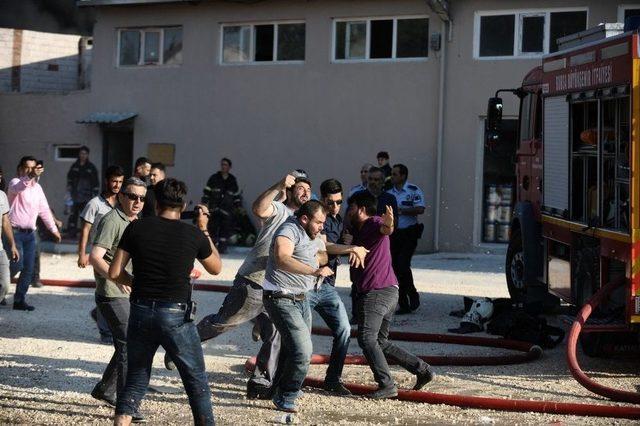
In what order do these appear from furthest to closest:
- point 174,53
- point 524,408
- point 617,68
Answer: point 174,53, point 617,68, point 524,408

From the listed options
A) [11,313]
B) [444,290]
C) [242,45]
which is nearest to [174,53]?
[242,45]

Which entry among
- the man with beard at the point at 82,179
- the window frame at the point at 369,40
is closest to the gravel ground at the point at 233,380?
the window frame at the point at 369,40

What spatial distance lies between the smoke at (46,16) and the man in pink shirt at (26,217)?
67.7 feet

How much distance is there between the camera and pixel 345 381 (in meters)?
9.23

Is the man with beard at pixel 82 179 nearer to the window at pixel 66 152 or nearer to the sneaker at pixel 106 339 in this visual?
the window at pixel 66 152

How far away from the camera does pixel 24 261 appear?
43.5 feet

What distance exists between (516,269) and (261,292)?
5.40 meters

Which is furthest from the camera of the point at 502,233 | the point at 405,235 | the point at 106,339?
the point at 502,233

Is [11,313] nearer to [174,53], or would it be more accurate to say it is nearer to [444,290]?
[444,290]

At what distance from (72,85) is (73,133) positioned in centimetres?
266

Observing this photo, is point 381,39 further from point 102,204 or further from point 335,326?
point 335,326

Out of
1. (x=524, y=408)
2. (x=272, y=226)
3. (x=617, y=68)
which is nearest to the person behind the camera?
(x=524, y=408)

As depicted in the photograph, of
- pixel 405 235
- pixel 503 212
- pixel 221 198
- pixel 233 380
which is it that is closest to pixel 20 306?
pixel 405 235

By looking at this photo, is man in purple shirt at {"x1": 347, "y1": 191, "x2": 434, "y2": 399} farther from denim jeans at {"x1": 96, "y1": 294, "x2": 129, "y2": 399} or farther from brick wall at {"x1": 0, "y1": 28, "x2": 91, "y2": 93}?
brick wall at {"x1": 0, "y1": 28, "x2": 91, "y2": 93}
